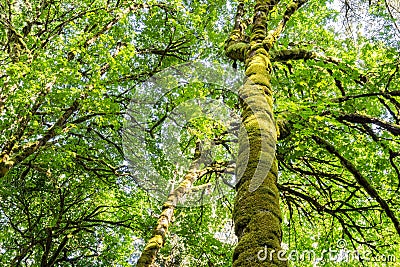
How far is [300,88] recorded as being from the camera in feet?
18.9

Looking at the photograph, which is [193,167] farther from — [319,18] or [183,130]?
[319,18]

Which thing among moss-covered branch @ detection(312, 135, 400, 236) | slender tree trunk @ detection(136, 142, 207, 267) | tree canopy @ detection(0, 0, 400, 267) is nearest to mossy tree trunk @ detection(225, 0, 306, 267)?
tree canopy @ detection(0, 0, 400, 267)

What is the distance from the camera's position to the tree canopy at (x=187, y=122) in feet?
18.8

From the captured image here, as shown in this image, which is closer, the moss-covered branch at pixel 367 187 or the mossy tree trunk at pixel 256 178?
the mossy tree trunk at pixel 256 178

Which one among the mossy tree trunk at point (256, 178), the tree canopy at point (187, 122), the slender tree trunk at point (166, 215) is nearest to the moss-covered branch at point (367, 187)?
the tree canopy at point (187, 122)

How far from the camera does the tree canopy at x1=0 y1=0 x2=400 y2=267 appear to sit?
5.73 meters

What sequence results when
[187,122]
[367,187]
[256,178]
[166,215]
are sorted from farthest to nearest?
[166,215] < [187,122] < [367,187] < [256,178]

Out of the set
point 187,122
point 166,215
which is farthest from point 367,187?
point 166,215

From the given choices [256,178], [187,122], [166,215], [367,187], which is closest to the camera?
[256,178]

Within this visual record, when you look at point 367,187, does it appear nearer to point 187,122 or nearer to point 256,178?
point 256,178

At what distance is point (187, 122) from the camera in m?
6.51

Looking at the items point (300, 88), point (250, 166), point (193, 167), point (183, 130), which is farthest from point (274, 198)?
point (193, 167)

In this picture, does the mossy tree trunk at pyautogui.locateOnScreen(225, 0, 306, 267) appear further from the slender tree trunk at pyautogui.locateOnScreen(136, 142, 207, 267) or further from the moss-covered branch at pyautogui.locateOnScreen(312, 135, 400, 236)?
the slender tree trunk at pyautogui.locateOnScreen(136, 142, 207, 267)

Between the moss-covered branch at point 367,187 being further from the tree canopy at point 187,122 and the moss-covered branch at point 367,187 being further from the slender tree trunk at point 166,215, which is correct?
the slender tree trunk at point 166,215
